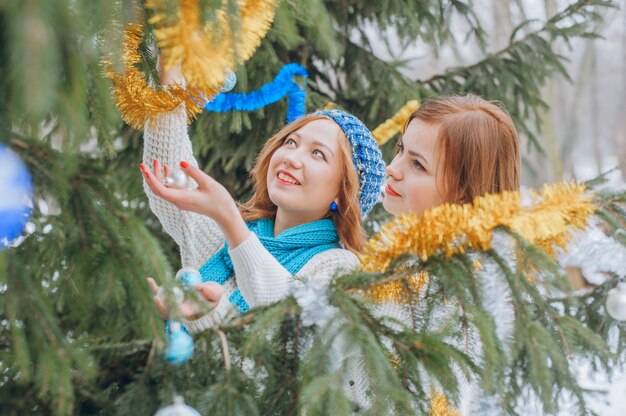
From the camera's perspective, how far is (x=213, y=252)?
2.03 meters

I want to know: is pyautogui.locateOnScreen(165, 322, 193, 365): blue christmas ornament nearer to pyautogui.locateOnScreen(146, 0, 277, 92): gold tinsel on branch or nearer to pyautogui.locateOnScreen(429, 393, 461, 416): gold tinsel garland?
pyautogui.locateOnScreen(146, 0, 277, 92): gold tinsel on branch

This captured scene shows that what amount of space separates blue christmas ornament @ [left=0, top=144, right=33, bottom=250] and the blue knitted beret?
1.18 metres

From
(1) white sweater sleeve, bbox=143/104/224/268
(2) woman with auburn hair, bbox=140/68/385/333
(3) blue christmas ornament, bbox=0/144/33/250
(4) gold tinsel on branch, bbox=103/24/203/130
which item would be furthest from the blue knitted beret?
(3) blue christmas ornament, bbox=0/144/33/250

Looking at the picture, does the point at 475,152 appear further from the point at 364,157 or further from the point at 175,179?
the point at 175,179

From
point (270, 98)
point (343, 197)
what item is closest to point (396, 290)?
point (343, 197)

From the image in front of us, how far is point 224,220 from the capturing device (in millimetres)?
1386

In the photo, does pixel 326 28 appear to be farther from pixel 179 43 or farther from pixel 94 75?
pixel 94 75

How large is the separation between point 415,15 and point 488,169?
1587 millimetres

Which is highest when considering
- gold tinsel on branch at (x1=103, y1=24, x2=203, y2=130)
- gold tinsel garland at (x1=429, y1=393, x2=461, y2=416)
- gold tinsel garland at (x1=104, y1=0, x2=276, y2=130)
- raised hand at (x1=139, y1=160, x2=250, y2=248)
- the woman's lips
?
gold tinsel garland at (x1=104, y1=0, x2=276, y2=130)

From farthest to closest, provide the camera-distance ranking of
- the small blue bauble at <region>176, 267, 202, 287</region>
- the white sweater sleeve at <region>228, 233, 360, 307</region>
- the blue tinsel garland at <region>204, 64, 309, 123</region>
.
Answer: the blue tinsel garland at <region>204, 64, 309, 123</region> < the white sweater sleeve at <region>228, 233, 360, 307</region> < the small blue bauble at <region>176, 267, 202, 287</region>

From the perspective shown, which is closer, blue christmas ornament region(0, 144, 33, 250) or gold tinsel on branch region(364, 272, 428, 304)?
blue christmas ornament region(0, 144, 33, 250)

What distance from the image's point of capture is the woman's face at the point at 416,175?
5.53 feet

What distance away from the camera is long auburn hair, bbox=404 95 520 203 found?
166 centimetres

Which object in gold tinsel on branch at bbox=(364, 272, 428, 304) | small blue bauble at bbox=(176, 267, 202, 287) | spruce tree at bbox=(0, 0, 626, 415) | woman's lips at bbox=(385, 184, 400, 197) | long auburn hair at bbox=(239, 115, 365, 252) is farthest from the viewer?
long auburn hair at bbox=(239, 115, 365, 252)
